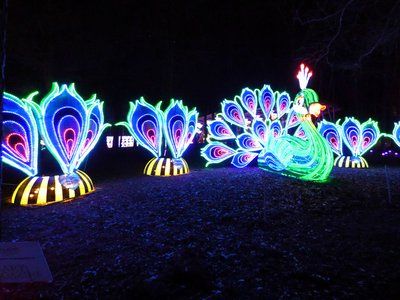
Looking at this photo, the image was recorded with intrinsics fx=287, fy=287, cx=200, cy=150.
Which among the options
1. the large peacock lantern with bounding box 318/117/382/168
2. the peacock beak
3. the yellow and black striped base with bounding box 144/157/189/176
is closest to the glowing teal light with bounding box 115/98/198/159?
the yellow and black striped base with bounding box 144/157/189/176

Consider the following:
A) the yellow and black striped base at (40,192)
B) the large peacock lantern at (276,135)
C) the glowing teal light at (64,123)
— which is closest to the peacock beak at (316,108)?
the large peacock lantern at (276,135)

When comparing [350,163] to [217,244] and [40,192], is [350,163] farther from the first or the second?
[40,192]

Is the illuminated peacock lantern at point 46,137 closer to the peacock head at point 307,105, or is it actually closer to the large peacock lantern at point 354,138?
the peacock head at point 307,105

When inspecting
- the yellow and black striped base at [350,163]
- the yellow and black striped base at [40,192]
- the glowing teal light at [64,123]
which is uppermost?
the glowing teal light at [64,123]

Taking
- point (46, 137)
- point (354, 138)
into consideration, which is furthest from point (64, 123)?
point (354, 138)

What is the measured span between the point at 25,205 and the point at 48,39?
959 centimetres

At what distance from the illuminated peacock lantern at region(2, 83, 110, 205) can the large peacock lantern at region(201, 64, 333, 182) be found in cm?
624

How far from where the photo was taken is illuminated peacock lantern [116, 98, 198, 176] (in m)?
10.6

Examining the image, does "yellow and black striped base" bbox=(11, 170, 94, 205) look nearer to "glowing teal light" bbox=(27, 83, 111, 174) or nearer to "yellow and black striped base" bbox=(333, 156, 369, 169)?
"glowing teal light" bbox=(27, 83, 111, 174)

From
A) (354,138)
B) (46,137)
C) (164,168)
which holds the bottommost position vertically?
(164,168)

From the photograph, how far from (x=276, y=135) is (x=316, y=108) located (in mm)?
3345

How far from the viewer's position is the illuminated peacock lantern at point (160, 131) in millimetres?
10609

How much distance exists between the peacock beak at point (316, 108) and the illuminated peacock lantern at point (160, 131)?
4.65 meters

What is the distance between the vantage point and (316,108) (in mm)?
8617
